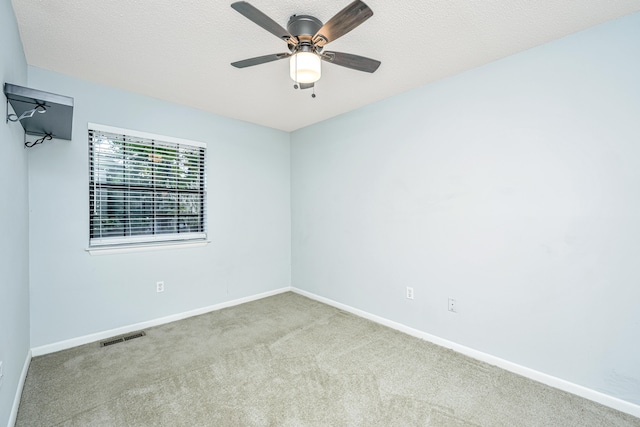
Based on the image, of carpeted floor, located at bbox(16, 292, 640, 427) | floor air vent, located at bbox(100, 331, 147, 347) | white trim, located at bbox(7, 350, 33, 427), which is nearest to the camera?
white trim, located at bbox(7, 350, 33, 427)

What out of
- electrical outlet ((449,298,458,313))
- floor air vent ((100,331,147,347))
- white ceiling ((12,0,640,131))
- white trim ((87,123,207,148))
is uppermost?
white ceiling ((12,0,640,131))

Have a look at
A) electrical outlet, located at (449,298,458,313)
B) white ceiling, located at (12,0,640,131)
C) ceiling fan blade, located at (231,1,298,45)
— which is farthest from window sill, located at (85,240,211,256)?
electrical outlet, located at (449,298,458,313)

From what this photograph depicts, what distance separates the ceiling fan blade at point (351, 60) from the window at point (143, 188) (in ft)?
7.27

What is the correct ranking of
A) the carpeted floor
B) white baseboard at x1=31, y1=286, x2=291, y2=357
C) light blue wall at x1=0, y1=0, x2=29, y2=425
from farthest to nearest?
white baseboard at x1=31, y1=286, x2=291, y2=357
the carpeted floor
light blue wall at x1=0, y1=0, x2=29, y2=425

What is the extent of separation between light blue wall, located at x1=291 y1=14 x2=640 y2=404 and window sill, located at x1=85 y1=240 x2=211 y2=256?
195 cm

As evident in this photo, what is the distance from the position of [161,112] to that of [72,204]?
4.13 ft

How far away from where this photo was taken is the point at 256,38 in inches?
79.8

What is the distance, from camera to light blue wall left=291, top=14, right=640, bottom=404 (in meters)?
1.86

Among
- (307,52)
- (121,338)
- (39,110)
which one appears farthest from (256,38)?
(121,338)

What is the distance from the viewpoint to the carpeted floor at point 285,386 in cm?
176

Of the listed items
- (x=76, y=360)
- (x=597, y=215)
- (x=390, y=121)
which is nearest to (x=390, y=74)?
(x=390, y=121)

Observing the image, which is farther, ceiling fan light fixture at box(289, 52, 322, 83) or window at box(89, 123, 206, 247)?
window at box(89, 123, 206, 247)

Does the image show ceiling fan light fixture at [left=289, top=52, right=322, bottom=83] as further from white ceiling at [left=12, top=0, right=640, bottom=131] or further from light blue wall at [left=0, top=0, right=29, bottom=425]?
light blue wall at [left=0, top=0, right=29, bottom=425]

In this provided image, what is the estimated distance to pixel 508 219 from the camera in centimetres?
230
